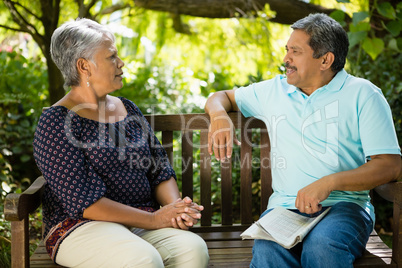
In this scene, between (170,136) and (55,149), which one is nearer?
(55,149)

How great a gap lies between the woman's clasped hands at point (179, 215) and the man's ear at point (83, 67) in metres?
0.81

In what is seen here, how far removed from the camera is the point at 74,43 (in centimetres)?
260

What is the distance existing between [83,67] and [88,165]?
525mm

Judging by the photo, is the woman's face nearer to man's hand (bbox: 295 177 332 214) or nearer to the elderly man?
the elderly man

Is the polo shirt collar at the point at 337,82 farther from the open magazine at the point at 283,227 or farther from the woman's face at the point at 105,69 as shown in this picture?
the woman's face at the point at 105,69

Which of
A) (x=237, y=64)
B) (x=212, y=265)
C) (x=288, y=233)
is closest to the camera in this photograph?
(x=288, y=233)

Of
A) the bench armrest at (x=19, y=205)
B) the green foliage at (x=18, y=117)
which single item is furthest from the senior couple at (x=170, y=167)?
the green foliage at (x=18, y=117)

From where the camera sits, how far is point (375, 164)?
2.47m

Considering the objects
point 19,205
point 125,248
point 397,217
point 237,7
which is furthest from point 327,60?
point 237,7

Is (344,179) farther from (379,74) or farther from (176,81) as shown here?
(176,81)

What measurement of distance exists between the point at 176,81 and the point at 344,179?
12.8 feet

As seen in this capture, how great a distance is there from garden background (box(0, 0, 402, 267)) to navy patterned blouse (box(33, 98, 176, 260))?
121 centimetres

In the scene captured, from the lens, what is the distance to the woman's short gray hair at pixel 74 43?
2.60m

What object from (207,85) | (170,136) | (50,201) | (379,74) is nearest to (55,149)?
(50,201)
